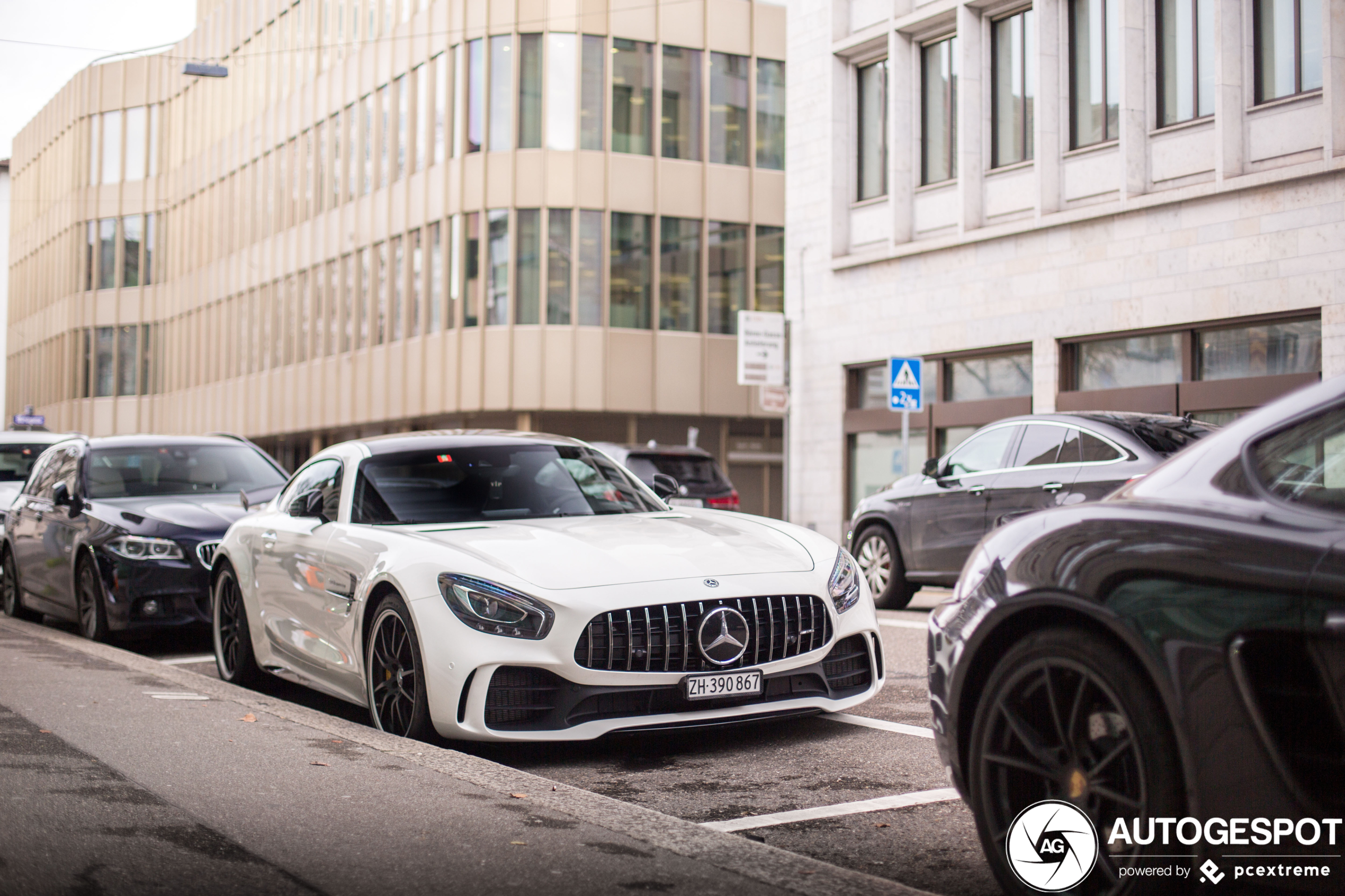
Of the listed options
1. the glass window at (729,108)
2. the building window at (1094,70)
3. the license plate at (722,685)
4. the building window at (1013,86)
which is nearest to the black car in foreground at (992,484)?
the license plate at (722,685)

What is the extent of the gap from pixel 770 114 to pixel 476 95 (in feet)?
22.0

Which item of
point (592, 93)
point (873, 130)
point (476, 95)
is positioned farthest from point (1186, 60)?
point (476, 95)

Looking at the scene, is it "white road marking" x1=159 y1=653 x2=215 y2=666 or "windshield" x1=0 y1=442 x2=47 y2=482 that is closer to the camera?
"white road marking" x1=159 y1=653 x2=215 y2=666

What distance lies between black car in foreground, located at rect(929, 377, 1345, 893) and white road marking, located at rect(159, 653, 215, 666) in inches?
302

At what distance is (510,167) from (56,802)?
28199 mm

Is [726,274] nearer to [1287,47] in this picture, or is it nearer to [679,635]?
[1287,47]

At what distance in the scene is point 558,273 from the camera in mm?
31453

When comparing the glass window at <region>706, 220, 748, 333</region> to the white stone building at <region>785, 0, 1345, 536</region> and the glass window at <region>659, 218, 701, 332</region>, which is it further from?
the white stone building at <region>785, 0, 1345, 536</region>

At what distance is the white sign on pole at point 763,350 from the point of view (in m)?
23.4

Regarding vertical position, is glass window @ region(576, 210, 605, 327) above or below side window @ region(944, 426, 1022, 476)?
above

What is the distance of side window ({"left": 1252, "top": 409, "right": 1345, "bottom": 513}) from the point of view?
307cm

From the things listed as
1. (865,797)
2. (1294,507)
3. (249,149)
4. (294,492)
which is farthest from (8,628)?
(249,149)

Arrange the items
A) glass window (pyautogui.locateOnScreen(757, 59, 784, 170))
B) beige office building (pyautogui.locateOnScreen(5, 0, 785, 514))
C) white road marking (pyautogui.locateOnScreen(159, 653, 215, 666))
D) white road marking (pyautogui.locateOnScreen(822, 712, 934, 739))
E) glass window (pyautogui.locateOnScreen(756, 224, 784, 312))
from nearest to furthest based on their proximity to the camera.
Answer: white road marking (pyautogui.locateOnScreen(822, 712, 934, 739))
white road marking (pyautogui.locateOnScreen(159, 653, 215, 666))
beige office building (pyautogui.locateOnScreen(5, 0, 785, 514))
glass window (pyautogui.locateOnScreen(756, 224, 784, 312))
glass window (pyautogui.locateOnScreen(757, 59, 784, 170))

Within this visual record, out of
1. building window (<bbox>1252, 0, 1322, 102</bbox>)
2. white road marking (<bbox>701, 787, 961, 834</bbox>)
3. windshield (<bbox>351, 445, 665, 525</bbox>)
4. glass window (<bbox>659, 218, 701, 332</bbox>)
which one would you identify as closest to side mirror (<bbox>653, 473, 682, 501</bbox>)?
windshield (<bbox>351, 445, 665, 525</bbox>)
